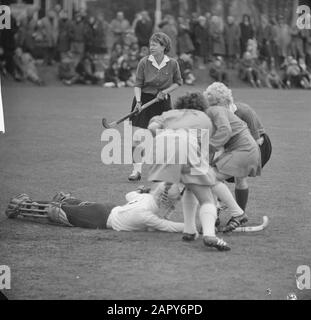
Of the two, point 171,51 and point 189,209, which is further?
point 171,51

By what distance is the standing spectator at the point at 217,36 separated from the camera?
2616cm

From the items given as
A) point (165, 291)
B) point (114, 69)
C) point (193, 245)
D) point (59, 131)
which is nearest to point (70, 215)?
point (193, 245)

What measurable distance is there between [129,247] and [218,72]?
63.2 ft

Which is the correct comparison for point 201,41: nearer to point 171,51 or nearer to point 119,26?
point 171,51

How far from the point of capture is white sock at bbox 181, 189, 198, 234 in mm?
7230

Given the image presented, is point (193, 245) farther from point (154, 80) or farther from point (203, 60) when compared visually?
point (203, 60)

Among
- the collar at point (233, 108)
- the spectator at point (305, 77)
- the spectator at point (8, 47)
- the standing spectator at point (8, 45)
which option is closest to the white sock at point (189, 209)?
the collar at point (233, 108)

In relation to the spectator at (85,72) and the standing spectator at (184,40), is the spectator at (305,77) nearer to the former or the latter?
A: the standing spectator at (184,40)

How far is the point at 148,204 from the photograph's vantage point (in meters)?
7.56

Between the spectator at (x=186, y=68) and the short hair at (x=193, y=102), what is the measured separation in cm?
1847

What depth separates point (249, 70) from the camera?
1043 inches

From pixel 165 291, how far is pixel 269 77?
2115 cm

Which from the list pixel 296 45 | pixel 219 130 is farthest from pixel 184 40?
pixel 219 130
